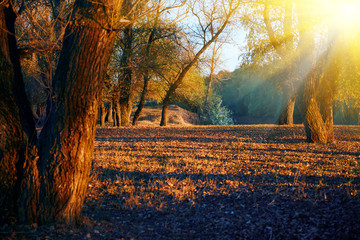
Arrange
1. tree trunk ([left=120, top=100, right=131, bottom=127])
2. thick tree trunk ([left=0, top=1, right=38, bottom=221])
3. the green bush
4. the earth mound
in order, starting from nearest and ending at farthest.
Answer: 1. thick tree trunk ([left=0, top=1, right=38, bottom=221])
2. tree trunk ([left=120, top=100, right=131, bottom=127])
3. the earth mound
4. the green bush

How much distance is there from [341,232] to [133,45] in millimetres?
16287

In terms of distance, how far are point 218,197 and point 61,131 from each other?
3308 mm

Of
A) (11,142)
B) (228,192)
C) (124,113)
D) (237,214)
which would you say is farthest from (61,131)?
(124,113)

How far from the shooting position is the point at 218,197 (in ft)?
18.0

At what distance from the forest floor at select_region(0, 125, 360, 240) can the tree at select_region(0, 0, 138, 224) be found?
0.38m

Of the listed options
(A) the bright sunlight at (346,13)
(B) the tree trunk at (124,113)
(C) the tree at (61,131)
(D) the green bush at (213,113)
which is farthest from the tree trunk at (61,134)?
(D) the green bush at (213,113)

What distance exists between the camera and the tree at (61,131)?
389cm

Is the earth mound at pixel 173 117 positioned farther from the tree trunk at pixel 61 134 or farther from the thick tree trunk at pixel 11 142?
the tree trunk at pixel 61 134

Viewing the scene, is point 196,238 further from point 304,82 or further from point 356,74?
point 356,74

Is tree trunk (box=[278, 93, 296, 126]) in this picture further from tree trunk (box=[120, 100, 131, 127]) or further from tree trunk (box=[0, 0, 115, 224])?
tree trunk (box=[0, 0, 115, 224])

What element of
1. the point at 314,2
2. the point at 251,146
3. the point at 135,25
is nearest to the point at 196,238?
the point at 251,146

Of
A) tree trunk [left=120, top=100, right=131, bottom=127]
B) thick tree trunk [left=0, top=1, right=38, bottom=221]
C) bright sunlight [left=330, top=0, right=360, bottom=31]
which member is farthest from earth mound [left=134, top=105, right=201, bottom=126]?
thick tree trunk [left=0, top=1, right=38, bottom=221]

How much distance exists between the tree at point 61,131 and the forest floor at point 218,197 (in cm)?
38

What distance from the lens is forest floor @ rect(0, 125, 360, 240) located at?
4.05 metres
